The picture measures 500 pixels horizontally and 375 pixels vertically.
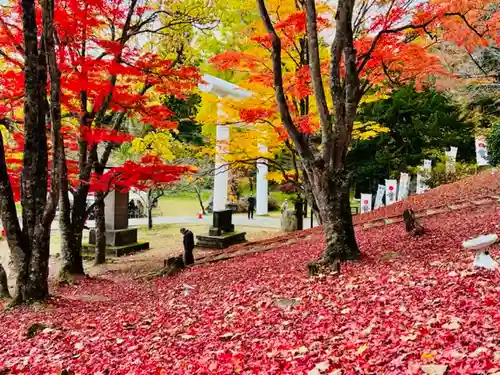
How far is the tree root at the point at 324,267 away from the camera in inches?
221

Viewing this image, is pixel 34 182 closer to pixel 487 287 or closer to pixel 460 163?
pixel 487 287

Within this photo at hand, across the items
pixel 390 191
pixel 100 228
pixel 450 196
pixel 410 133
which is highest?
pixel 410 133

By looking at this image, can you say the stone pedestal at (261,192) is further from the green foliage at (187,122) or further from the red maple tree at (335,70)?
the red maple tree at (335,70)

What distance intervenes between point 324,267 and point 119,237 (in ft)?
34.6

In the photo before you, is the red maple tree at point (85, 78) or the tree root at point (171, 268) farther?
the tree root at point (171, 268)

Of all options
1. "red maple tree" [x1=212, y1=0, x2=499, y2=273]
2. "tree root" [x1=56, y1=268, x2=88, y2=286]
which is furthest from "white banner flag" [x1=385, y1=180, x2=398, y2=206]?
"tree root" [x1=56, y1=268, x2=88, y2=286]

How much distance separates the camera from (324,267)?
5766 mm

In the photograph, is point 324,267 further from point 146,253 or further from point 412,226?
point 146,253

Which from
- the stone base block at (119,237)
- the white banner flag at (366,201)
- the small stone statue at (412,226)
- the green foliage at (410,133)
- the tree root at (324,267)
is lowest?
the stone base block at (119,237)

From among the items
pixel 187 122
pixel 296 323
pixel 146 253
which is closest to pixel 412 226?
pixel 296 323

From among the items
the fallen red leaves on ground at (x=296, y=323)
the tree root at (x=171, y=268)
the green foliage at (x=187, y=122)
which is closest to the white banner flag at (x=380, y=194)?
the fallen red leaves on ground at (x=296, y=323)

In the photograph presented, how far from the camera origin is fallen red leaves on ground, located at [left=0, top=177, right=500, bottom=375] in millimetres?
2887

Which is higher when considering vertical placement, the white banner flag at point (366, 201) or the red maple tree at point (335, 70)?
the red maple tree at point (335, 70)

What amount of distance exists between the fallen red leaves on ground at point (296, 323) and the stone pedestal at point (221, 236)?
299 inches
